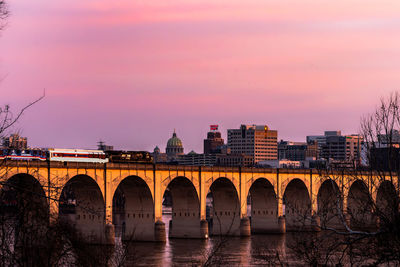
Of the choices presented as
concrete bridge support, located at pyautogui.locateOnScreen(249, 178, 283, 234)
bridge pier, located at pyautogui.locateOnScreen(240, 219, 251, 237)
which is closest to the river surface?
bridge pier, located at pyautogui.locateOnScreen(240, 219, 251, 237)

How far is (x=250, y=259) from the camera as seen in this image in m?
91.1

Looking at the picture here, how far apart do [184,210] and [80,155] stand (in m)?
20.9

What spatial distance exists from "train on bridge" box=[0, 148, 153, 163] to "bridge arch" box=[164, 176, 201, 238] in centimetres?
685

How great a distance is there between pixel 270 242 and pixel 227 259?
28.8 meters

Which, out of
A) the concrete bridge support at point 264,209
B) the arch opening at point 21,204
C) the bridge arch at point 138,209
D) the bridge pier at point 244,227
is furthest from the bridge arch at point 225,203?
the arch opening at point 21,204

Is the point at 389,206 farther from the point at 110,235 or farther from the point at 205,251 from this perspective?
the point at 110,235

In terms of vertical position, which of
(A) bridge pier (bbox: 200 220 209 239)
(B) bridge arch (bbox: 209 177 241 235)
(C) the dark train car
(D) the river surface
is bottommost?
(D) the river surface

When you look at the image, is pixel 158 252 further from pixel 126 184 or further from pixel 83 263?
pixel 83 263

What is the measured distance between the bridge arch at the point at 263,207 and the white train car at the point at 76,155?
36.8 meters

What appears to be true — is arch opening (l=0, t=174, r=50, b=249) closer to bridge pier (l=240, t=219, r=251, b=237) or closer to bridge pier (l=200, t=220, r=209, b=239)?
bridge pier (l=200, t=220, r=209, b=239)

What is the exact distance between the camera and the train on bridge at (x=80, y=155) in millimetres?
100938

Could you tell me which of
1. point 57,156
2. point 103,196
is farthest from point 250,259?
point 57,156

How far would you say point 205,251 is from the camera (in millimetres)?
97000

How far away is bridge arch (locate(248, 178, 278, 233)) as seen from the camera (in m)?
137
